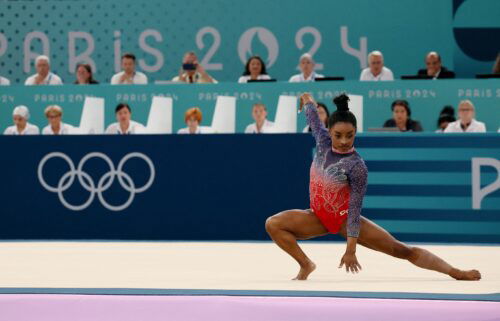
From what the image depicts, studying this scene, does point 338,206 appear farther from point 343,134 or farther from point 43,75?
point 43,75

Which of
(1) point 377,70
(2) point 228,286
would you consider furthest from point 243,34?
(2) point 228,286

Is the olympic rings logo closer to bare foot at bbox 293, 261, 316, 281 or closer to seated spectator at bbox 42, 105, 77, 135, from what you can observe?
seated spectator at bbox 42, 105, 77, 135

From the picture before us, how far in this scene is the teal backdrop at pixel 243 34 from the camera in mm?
15758

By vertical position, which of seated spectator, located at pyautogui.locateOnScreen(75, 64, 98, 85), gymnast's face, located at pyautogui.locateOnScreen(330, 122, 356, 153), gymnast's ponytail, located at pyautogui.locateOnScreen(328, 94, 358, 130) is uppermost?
seated spectator, located at pyautogui.locateOnScreen(75, 64, 98, 85)

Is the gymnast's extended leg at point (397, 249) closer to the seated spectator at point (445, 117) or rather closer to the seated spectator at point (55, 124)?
the seated spectator at point (445, 117)

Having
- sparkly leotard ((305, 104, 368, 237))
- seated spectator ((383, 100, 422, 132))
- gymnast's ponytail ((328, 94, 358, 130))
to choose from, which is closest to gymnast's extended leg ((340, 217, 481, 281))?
sparkly leotard ((305, 104, 368, 237))

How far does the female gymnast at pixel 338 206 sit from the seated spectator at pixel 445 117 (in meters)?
5.46

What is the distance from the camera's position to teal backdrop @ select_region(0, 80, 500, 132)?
12.4m

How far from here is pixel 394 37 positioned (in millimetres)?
15805

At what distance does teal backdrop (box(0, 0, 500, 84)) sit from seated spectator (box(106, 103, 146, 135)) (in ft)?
12.7

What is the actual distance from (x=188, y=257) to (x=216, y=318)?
356 cm

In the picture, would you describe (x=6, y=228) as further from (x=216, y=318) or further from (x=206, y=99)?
(x=216, y=318)

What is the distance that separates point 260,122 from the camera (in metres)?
12.3

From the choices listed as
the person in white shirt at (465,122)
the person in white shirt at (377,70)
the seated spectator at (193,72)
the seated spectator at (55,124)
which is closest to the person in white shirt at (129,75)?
the seated spectator at (193,72)
